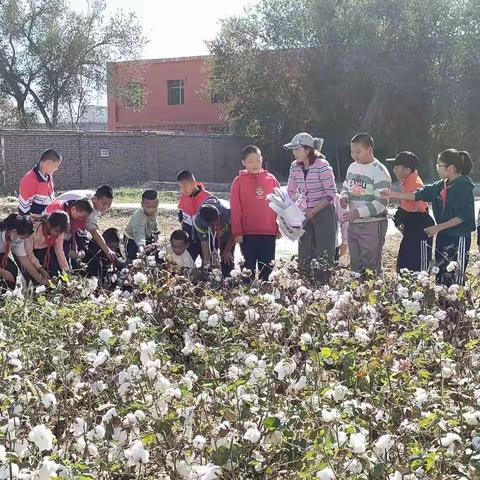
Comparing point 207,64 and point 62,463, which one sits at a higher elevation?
point 207,64

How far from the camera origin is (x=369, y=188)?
20.4 feet

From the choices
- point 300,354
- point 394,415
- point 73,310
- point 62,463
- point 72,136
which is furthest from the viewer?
point 72,136

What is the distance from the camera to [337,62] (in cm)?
2869

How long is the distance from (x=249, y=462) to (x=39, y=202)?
4.78 m

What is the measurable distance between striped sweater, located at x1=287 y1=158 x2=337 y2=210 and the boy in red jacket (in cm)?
22

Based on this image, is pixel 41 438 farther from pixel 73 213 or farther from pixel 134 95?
pixel 134 95

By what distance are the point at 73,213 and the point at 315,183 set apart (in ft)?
6.48

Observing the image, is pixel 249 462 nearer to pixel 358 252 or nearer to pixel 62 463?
pixel 62 463

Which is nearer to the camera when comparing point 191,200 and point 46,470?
point 46,470

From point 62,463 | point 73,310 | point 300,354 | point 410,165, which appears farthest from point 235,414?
point 410,165

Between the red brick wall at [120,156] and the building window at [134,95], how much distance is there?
5725mm

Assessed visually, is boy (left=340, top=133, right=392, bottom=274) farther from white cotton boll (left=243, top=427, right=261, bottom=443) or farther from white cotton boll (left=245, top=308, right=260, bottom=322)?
white cotton boll (left=243, top=427, right=261, bottom=443)

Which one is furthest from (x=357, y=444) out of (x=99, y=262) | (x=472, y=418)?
(x=99, y=262)

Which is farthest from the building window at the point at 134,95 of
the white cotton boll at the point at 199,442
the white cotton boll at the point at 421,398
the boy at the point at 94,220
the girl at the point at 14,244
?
the white cotton boll at the point at 199,442
